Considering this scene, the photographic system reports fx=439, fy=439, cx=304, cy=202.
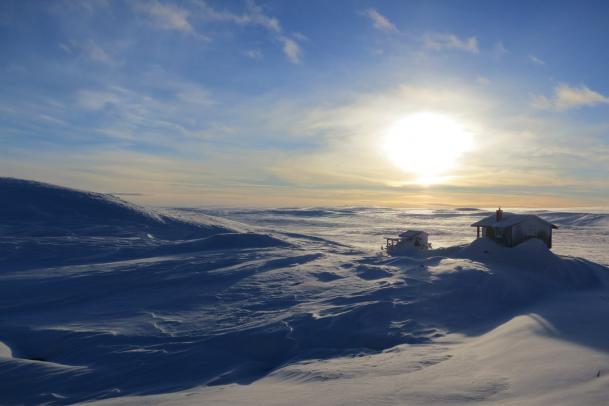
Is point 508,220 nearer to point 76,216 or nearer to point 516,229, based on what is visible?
point 516,229

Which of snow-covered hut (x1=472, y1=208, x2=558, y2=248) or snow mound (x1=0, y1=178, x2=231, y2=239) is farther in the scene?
snow mound (x1=0, y1=178, x2=231, y2=239)

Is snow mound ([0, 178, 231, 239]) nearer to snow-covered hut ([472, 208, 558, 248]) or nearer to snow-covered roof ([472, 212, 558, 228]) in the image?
snow-covered roof ([472, 212, 558, 228])

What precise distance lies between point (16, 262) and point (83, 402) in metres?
22.7

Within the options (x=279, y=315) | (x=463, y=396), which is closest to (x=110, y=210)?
(x=279, y=315)

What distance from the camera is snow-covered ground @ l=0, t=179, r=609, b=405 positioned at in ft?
30.9

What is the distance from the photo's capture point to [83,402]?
10.4m

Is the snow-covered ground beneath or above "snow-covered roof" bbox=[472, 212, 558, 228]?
beneath

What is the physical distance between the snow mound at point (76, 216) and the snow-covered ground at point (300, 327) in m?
9.34

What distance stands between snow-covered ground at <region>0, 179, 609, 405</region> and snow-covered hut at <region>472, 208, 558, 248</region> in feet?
3.57

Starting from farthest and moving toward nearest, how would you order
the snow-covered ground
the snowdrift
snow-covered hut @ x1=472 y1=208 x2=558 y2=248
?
the snowdrift < snow-covered hut @ x1=472 y1=208 x2=558 y2=248 < the snow-covered ground

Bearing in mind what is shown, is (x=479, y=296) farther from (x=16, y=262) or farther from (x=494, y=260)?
(x=16, y=262)

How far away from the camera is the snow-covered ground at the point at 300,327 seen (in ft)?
30.9

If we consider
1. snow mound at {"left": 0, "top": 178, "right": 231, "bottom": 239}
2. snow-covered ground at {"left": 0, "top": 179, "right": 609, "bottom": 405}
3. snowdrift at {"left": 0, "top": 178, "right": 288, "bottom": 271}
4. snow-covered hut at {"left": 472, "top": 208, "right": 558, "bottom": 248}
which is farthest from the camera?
snow mound at {"left": 0, "top": 178, "right": 231, "bottom": 239}

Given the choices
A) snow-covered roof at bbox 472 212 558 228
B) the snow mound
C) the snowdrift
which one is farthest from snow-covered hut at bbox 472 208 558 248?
the snow mound
